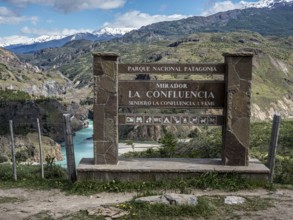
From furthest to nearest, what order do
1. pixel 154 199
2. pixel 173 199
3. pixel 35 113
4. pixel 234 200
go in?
pixel 35 113, pixel 234 200, pixel 154 199, pixel 173 199

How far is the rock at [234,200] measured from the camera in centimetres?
1048

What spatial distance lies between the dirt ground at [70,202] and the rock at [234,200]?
645 millimetres

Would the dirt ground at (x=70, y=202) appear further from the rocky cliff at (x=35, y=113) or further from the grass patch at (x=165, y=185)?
the rocky cliff at (x=35, y=113)

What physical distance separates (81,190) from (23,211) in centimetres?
206

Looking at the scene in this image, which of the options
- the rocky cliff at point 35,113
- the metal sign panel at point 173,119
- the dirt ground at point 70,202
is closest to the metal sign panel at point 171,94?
the metal sign panel at point 173,119

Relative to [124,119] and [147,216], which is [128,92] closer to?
[124,119]

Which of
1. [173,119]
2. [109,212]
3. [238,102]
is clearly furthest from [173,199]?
[238,102]

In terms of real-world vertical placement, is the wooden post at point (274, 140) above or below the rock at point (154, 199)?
above

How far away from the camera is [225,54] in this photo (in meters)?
12.9

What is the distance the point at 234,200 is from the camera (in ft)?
34.8

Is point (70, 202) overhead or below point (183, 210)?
below

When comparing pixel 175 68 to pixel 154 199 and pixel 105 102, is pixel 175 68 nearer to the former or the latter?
pixel 105 102

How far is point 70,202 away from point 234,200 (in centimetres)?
426

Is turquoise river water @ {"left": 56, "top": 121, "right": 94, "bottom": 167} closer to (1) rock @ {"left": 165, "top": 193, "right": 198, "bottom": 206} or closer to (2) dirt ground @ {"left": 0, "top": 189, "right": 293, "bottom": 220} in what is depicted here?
(2) dirt ground @ {"left": 0, "top": 189, "right": 293, "bottom": 220}
